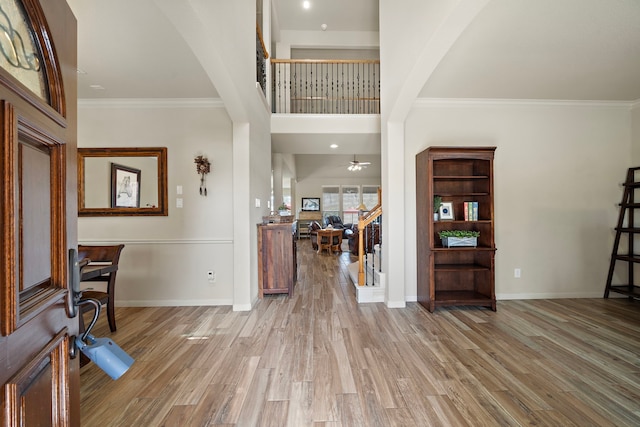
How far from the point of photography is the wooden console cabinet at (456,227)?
10.9 feet

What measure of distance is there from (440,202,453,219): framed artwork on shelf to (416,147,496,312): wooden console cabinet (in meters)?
0.12

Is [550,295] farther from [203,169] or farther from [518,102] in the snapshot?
[203,169]

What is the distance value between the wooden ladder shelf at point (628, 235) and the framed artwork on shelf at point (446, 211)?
88.9 inches

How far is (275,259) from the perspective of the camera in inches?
152

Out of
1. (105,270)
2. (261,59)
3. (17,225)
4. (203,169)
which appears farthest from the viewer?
(261,59)

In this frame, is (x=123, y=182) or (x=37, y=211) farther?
(x=123, y=182)

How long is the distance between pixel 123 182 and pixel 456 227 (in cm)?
445

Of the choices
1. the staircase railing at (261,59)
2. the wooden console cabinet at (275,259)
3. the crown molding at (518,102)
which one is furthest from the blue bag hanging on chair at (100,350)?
the crown molding at (518,102)

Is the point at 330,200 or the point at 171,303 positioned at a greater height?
the point at 330,200

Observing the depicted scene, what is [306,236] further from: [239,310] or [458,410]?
[458,410]

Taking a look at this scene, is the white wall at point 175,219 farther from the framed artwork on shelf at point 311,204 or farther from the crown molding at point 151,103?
the framed artwork on shelf at point 311,204

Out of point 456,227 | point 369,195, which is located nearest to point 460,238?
point 456,227

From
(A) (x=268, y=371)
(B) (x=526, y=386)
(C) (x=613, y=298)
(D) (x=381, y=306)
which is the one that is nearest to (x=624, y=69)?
(C) (x=613, y=298)

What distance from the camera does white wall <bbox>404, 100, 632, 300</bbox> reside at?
376 centimetres
